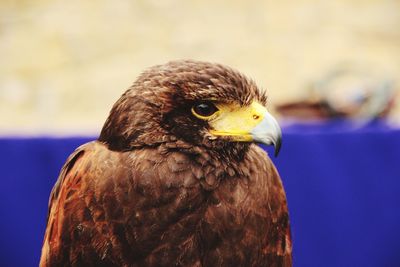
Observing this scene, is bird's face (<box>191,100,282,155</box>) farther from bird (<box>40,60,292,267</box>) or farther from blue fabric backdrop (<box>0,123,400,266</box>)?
blue fabric backdrop (<box>0,123,400,266</box>)

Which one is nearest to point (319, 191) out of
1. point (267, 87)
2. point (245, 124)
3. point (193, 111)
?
point (245, 124)

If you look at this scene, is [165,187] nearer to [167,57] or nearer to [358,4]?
[167,57]

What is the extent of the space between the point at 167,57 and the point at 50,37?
1681 millimetres

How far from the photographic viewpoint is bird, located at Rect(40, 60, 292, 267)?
6.36ft

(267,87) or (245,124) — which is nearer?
(245,124)

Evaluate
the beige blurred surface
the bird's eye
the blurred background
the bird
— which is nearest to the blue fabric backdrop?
the blurred background

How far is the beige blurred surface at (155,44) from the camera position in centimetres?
803

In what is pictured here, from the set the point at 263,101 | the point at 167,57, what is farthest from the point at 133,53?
the point at 263,101

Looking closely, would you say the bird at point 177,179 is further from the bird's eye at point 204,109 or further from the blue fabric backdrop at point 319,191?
the blue fabric backdrop at point 319,191

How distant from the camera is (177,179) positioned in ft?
6.43

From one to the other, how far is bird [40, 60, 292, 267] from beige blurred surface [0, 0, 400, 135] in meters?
5.42

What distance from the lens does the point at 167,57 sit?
335 inches

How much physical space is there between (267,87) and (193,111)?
6085 millimetres

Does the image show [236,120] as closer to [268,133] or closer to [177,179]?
[268,133]
